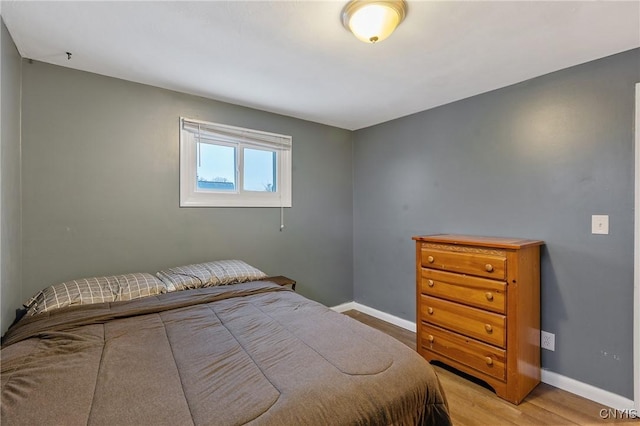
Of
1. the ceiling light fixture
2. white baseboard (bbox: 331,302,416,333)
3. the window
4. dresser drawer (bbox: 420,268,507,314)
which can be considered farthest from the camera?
white baseboard (bbox: 331,302,416,333)

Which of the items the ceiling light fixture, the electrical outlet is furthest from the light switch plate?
the ceiling light fixture

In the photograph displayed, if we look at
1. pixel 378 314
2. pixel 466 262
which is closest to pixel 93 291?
pixel 466 262

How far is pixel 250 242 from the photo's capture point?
118 inches

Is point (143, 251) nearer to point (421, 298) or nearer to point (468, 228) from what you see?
point (421, 298)

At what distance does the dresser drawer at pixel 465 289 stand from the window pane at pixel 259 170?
1.80 m

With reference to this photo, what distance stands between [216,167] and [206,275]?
1.08 m

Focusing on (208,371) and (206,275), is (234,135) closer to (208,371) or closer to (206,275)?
(206,275)

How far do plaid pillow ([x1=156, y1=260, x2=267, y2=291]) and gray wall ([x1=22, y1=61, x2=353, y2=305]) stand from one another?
0.86 feet

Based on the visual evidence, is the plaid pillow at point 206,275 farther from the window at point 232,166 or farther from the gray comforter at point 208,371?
the window at point 232,166

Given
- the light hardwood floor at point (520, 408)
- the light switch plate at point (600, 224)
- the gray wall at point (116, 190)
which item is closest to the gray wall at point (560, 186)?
the light switch plate at point (600, 224)

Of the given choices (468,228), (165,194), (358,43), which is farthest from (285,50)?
(468,228)

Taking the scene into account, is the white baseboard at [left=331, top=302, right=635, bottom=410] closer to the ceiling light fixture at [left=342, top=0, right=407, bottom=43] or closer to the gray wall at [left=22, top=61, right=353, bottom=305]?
the gray wall at [left=22, top=61, right=353, bottom=305]

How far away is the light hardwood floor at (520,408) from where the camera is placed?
181 centimetres

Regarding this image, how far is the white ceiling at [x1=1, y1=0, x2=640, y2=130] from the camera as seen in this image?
1522 millimetres
